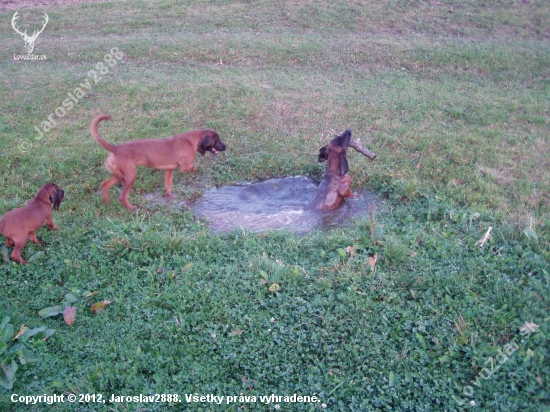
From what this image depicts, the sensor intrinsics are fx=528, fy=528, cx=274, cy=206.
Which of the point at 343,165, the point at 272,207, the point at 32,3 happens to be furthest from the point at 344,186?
the point at 32,3

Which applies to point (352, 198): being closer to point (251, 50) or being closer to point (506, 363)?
point (506, 363)

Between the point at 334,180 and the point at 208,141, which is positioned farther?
the point at 208,141

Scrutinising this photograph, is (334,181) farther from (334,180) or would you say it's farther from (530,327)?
(530,327)

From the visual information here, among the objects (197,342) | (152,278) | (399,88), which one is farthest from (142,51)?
(197,342)

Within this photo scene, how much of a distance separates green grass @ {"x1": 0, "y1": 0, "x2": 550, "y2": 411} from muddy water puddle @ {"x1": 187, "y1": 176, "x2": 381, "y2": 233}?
258mm

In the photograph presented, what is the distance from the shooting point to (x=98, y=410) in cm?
377

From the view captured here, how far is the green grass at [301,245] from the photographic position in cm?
398

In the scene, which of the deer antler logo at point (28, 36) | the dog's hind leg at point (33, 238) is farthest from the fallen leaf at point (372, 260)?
the deer antler logo at point (28, 36)

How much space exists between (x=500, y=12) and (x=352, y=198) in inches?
429

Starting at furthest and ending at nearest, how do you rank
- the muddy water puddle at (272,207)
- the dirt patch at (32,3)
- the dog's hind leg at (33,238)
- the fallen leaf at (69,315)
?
the dirt patch at (32,3), the muddy water puddle at (272,207), the dog's hind leg at (33,238), the fallen leaf at (69,315)

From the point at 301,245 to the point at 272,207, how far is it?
1.34 metres

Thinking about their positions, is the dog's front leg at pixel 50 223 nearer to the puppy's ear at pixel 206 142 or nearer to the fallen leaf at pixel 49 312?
the fallen leaf at pixel 49 312

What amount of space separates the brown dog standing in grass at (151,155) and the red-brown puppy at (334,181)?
4.65ft

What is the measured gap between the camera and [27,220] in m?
5.29
